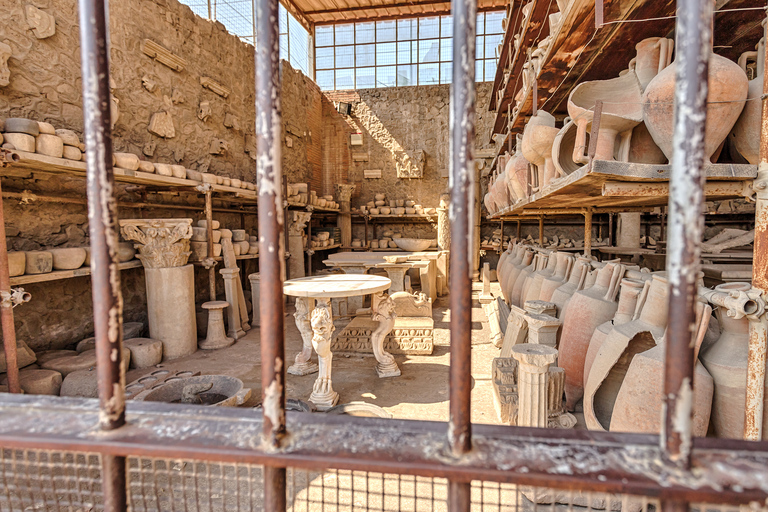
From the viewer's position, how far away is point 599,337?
2.36m

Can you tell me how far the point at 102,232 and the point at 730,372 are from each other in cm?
224

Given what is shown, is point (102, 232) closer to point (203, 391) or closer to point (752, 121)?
point (752, 121)

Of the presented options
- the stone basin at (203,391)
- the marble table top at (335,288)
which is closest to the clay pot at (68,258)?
the stone basin at (203,391)

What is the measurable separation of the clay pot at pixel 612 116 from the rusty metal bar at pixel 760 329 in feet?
1.59

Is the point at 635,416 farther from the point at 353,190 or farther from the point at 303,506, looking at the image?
the point at 353,190

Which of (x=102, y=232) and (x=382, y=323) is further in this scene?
(x=382, y=323)

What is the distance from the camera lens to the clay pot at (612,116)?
1.82 meters

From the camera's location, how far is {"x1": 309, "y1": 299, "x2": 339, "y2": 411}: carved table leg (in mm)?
3584

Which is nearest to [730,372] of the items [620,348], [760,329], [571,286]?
[760,329]

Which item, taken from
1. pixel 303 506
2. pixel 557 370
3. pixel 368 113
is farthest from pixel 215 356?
pixel 368 113

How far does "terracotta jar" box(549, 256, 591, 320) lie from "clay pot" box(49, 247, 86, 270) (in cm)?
511

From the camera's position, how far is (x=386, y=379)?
4230 millimetres

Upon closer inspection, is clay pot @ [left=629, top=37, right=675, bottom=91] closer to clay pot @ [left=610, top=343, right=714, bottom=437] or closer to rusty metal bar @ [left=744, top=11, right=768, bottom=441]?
rusty metal bar @ [left=744, top=11, right=768, bottom=441]

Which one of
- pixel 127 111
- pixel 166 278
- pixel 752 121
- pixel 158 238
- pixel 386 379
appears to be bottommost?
pixel 386 379
